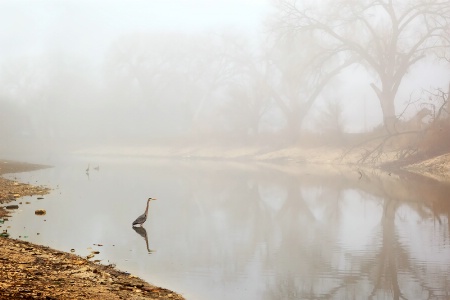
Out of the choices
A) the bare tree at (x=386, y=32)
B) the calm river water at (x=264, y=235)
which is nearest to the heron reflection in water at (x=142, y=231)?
the calm river water at (x=264, y=235)

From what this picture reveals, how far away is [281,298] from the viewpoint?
10148 mm

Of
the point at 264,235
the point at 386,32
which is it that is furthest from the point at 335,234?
the point at 386,32

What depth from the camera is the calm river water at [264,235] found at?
1127 cm

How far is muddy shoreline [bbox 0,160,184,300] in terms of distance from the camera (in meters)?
8.57

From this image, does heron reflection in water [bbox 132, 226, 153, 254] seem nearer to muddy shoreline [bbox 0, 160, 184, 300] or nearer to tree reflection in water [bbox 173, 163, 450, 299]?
tree reflection in water [bbox 173, 163, 450, 299]

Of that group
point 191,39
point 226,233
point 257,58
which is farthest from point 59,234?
point 191,39

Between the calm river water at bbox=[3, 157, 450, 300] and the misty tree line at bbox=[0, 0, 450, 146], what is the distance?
19917 mm

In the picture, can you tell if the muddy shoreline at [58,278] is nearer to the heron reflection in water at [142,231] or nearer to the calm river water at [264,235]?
the calm river water at [264,235]

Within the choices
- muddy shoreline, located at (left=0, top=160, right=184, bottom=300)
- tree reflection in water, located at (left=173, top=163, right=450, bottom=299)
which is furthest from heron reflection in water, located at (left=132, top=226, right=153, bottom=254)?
muddy shoreline, located at (left=0, top=160, right=184, bottom=300)

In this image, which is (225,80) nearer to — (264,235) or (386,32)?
(386,32)

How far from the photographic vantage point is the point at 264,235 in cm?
1738

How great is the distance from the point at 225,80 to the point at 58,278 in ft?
221

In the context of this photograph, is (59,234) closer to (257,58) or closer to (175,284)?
(175,284)

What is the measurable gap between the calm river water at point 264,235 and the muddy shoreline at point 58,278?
2.64ft
